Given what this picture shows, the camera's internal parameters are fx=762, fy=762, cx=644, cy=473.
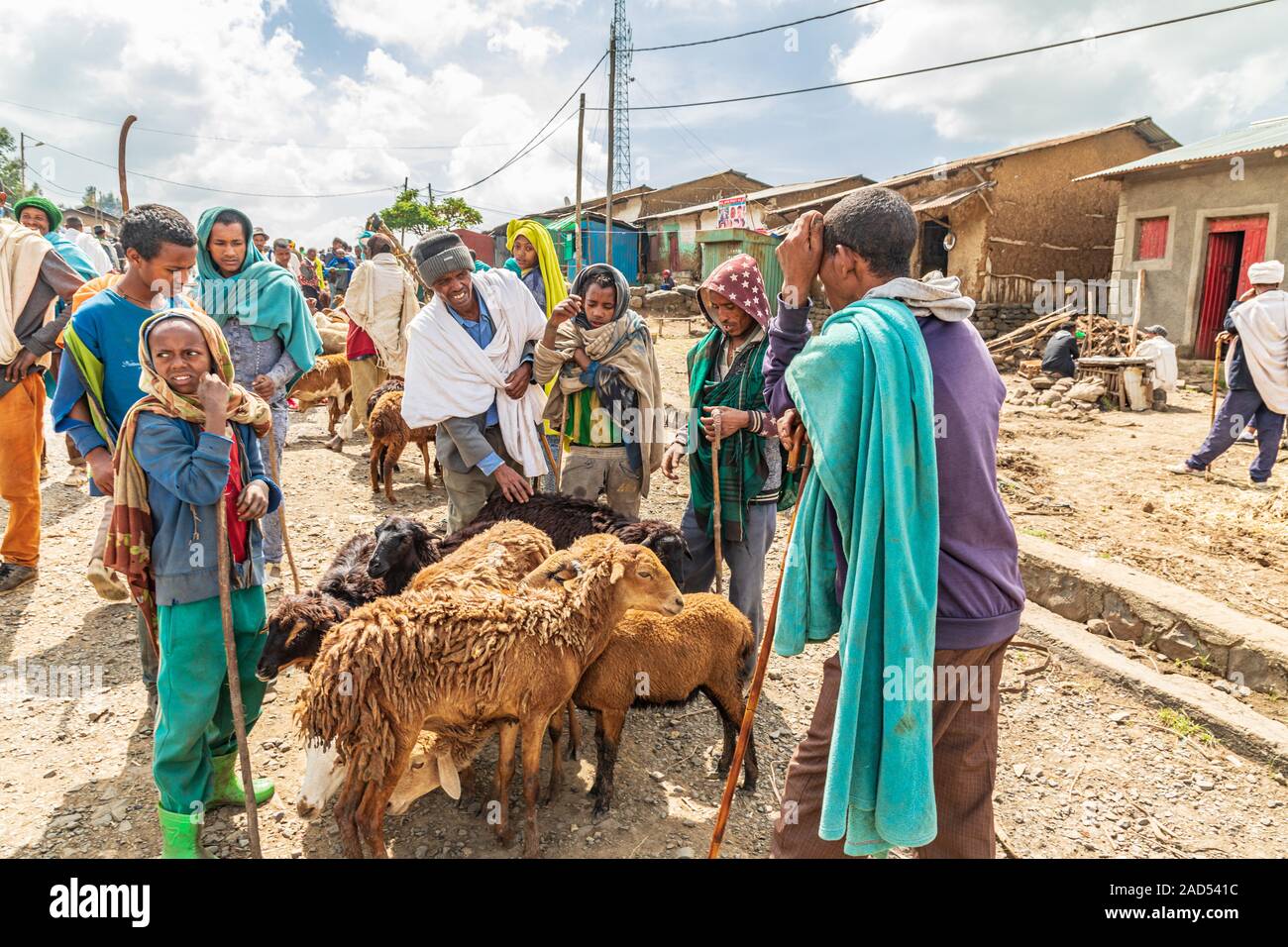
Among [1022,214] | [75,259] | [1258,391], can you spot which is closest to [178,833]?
[75,259]

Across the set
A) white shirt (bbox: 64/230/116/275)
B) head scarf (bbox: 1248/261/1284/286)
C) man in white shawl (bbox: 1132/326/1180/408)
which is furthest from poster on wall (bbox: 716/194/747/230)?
white shirt (bbox: 64/230/116/275)

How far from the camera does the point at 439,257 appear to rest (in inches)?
164

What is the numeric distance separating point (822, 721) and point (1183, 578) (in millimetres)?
5015

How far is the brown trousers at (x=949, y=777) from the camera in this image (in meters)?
2.06

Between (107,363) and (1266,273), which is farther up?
(1266,273)

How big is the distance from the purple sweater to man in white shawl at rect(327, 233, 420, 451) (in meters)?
7.20

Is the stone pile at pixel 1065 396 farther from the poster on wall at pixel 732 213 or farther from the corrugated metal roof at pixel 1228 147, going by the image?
the poster on wall at pixel 732 213

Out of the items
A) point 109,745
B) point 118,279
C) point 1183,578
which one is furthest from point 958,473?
point 1183,578

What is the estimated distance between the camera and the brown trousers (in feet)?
6.76

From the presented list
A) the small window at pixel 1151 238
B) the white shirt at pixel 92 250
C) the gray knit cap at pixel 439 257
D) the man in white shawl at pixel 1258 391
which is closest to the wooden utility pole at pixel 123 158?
the white shirt at pixel 92 250

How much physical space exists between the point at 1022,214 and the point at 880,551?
20.2 m

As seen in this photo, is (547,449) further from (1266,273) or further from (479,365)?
(1266,273)

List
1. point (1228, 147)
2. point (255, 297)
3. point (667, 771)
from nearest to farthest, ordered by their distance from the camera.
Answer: point (667, 771) < point (255, 297) < point (1228, 147)

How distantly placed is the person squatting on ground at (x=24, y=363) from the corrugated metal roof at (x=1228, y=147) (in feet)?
57.3
